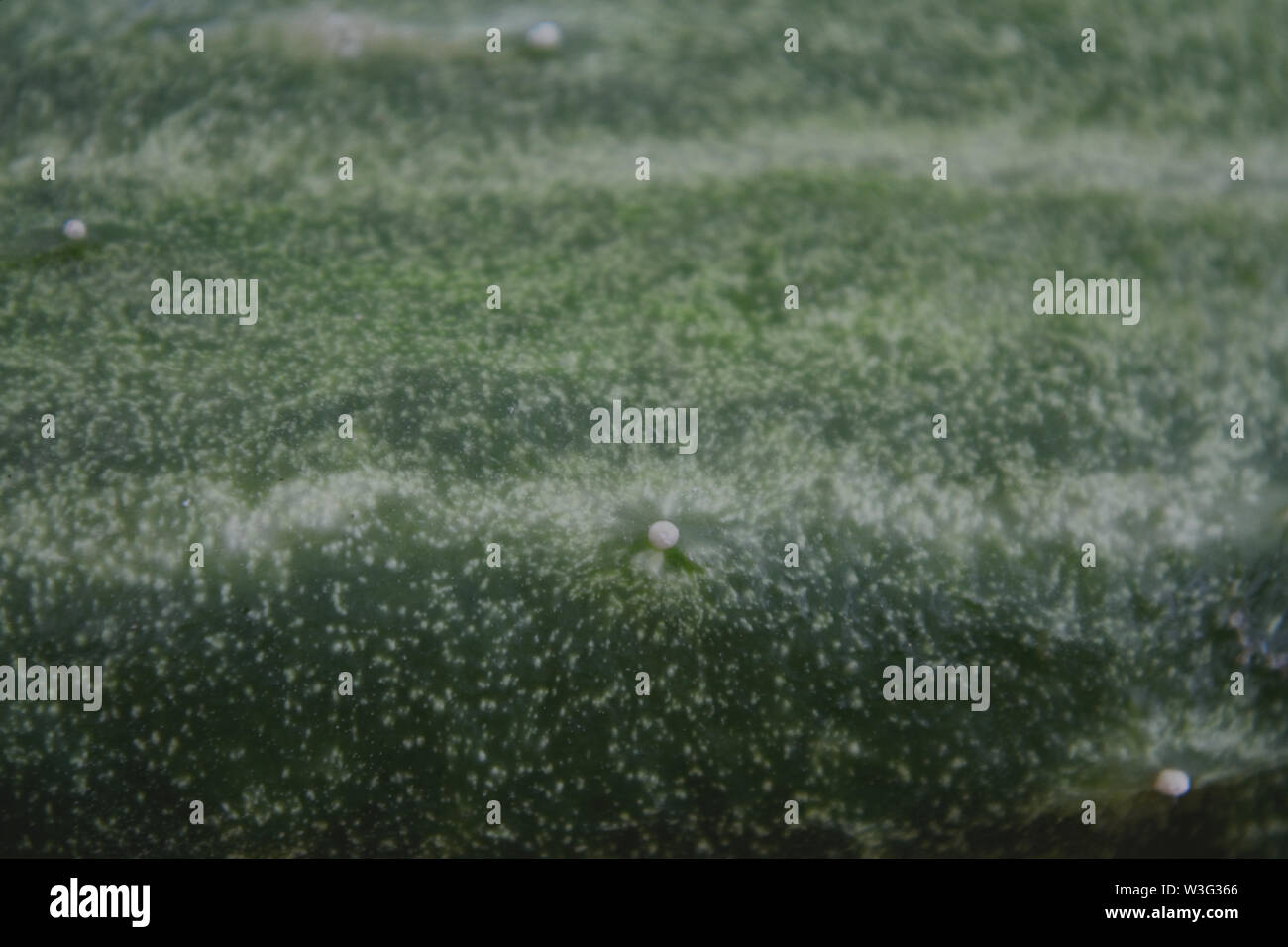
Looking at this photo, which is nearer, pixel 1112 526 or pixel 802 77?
pixel 1112 526

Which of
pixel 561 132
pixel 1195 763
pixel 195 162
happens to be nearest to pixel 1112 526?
pixel 1195 763

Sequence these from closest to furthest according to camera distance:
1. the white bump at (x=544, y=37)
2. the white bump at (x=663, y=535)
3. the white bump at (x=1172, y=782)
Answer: the white bump at (x=663, y=535)
the white bump at (x=1172, y=782)
the white bump at (x=544, y=37)

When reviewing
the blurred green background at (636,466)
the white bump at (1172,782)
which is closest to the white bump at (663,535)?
the blurred green background at (636,466)

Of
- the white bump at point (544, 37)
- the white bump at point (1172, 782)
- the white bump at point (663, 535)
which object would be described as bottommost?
the white bump at point (1172, 782)

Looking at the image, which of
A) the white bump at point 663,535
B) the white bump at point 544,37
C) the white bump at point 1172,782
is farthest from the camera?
the white bump at point 544,37

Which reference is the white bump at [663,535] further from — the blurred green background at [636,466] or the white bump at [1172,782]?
the white bump at [1172,782]

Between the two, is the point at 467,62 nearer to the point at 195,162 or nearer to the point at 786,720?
the point at 195,162

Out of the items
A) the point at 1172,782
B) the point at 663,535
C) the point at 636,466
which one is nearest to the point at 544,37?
the point at 636,466
